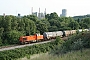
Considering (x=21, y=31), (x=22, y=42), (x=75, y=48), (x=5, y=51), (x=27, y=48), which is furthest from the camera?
(x=21, y=31)

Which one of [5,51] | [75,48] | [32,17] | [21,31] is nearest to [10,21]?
[21,31]

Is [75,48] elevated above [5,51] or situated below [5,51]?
above

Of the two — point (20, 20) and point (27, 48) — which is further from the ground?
point (20, 20)

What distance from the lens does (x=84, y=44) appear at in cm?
1309

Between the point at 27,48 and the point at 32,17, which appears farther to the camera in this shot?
the point at 32,17

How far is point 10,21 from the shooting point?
4306 centimetres

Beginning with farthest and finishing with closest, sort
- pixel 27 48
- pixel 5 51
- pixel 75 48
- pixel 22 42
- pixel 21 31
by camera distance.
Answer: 1. pixel 21 31
2. pixel 22 42
3. pixel 27 48
4. pixel 5 51
5. pixel 75 48

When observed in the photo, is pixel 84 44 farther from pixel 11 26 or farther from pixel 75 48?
pixel 11 26

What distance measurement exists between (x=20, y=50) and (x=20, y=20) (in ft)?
48.1

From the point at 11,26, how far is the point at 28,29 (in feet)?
14.3

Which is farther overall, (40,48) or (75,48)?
(40,48)

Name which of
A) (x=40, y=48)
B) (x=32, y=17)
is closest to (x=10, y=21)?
(x=40, y=48)

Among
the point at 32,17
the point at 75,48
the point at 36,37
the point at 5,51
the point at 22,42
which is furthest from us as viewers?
the point at 32,17

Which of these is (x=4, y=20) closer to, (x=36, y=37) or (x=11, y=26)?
(x=11, y=26)
